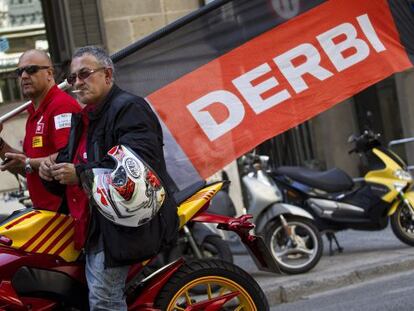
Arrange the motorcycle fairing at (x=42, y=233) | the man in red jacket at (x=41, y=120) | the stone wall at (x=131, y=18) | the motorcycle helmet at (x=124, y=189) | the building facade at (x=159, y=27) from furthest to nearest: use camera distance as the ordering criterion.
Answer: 1. the stone wall at (x=131, y=18)
2. the building facade at (x=159, y=27)
3. the man in red jacket at (x=41, y=120)
4. the motorcycle fairing at (x=42, y=233)
5. the motorcycle helmet at (x=124, y=189)

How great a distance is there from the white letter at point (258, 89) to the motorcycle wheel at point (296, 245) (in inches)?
129

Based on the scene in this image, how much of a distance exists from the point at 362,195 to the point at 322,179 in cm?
45

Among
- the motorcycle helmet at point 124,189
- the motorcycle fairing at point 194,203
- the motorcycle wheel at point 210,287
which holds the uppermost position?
the motorcycle helmet at point 124,189

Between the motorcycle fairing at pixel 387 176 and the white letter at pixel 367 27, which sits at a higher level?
the white letter at pixel 367 27

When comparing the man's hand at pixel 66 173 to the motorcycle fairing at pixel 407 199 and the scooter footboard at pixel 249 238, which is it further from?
the motorcycle fairing at pixel 407 199

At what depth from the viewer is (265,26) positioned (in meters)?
5.52

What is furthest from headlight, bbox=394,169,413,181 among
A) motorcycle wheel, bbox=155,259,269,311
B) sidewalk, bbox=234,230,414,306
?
motorcycle wheel, bbox=155,259,269,311

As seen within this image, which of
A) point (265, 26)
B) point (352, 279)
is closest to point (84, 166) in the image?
point (265, 26)

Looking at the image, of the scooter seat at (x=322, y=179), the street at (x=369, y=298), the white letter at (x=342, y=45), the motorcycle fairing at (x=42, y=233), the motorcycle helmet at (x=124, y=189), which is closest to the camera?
the motorcycle helmet at (x=124, y=189)

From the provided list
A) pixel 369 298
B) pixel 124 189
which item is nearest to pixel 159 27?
pixel 369 298

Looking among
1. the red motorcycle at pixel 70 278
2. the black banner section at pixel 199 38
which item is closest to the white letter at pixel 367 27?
the black banner section at pixel 199 38

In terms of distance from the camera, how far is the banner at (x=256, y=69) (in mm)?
5449

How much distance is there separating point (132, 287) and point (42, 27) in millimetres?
7683

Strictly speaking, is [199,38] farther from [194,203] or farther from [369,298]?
[369,298]
